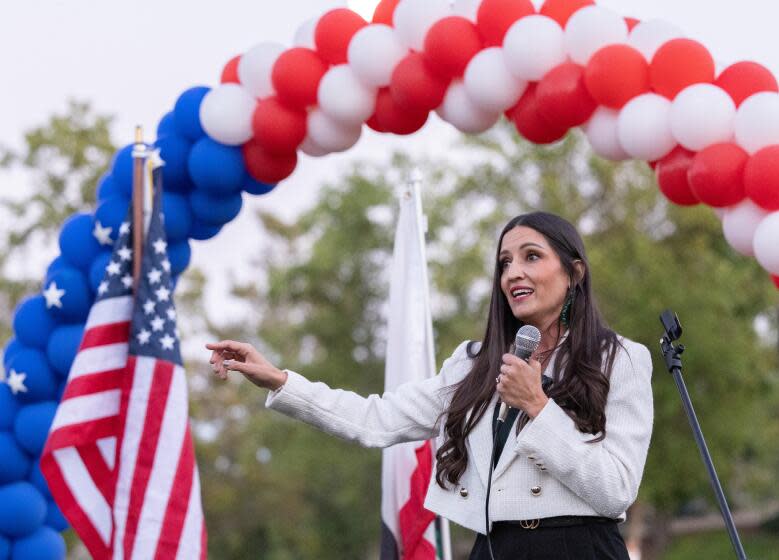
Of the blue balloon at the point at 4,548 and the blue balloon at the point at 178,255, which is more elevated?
the blue balloon at the point at 178,255

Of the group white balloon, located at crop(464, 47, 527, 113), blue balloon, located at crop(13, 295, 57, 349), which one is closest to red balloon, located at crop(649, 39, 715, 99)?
white balloon, located at crop(464, 47, 527, 113)

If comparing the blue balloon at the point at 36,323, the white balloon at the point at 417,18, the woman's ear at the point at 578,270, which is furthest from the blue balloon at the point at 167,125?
the woman's ear at the point at 578,270

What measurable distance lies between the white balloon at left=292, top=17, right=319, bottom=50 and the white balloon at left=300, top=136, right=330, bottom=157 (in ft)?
1.71

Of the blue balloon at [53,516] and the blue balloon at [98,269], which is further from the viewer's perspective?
the blue balloon at [53,516]

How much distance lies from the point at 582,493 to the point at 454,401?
1.84 feet

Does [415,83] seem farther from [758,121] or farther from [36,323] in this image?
[36,323]

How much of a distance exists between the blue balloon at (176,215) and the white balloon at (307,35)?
1143mm

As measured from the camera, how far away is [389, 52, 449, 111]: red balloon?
611cm

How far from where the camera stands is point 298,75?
251 inches

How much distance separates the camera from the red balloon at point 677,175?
5609mm

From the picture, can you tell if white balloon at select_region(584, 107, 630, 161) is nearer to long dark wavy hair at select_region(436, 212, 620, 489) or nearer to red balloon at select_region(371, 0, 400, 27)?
red balloon at select_region(371, 0, 400, 27)

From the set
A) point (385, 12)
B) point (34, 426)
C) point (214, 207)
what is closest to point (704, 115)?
point (385, 12)

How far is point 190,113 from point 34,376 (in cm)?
181

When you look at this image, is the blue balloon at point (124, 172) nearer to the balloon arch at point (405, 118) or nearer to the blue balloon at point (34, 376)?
the balloon arch at point (405, 118)
